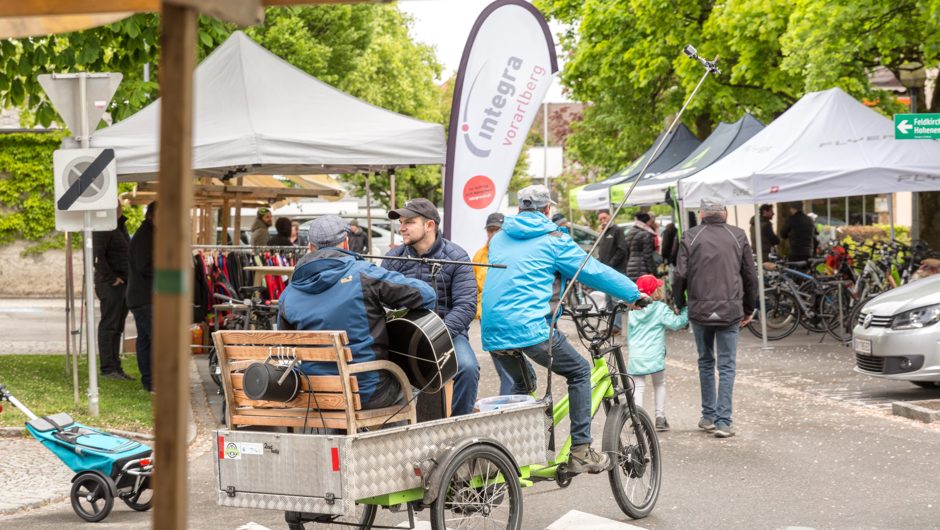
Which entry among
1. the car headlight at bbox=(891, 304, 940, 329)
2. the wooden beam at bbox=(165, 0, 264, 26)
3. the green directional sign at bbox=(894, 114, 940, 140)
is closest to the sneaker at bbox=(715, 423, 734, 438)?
the car headlight at bbox=(891, 304, 940, 329)

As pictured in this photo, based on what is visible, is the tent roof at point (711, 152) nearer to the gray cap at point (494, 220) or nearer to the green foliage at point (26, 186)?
the gray cap at point (494, 220)

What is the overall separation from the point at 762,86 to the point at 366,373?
21.4 metres

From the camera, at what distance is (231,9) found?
246 centimetres

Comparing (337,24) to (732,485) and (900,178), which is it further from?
(732,485)

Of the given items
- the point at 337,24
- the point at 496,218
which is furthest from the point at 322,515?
the point at 337,24

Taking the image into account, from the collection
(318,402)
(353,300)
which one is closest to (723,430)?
(353,300)

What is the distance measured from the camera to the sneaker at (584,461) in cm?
710

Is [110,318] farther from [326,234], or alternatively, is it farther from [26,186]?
[26,186]

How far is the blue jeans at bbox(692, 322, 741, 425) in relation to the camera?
34.8 feet

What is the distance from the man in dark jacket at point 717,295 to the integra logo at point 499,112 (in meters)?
2.88

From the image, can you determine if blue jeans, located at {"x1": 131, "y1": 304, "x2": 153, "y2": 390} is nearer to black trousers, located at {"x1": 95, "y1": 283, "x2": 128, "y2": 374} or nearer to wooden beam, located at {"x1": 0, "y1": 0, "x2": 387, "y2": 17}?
black trousers, located at {"x1": 95, "y1": 283, "x2": 128, "y2": 374}

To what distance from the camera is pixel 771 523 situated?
745 cm

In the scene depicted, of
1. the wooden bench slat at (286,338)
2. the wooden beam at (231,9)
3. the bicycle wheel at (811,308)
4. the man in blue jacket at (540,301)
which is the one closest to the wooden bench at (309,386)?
the wooden bench slat at (286,338)

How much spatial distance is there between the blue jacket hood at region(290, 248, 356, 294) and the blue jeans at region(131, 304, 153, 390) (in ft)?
25.1
